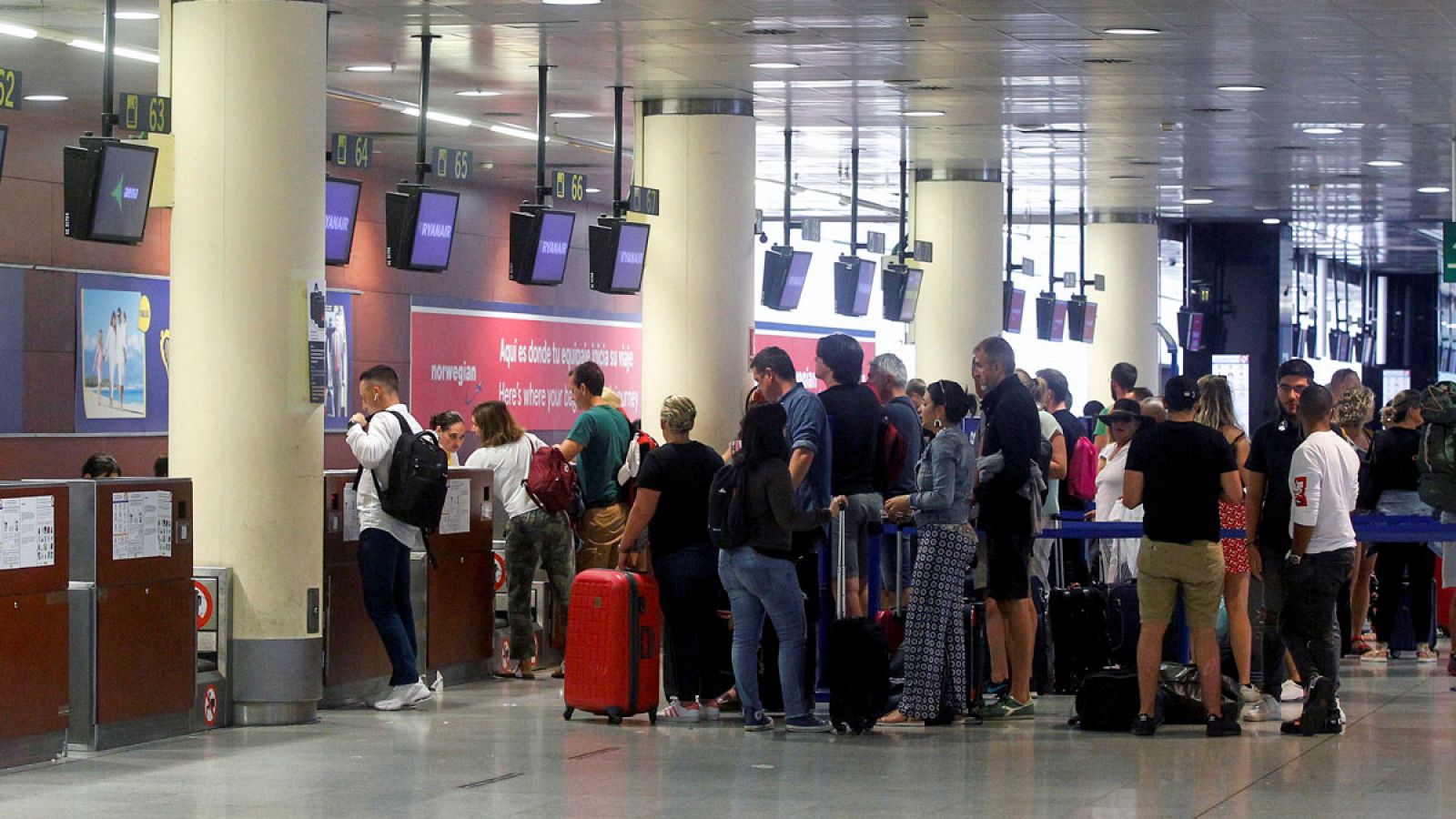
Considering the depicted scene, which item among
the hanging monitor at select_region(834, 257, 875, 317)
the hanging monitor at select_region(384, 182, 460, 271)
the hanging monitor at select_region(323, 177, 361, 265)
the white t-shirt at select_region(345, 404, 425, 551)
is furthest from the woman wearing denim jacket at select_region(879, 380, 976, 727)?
the hanging monitor at select_region(834, 257, 875, 317)

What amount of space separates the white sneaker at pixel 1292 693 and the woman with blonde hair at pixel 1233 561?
37 centimetres

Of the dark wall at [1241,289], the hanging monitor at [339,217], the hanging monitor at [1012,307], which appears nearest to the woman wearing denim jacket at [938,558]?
the hanging monitor at [339,217]

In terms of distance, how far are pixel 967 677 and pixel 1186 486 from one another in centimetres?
155

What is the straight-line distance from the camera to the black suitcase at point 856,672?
9.29m

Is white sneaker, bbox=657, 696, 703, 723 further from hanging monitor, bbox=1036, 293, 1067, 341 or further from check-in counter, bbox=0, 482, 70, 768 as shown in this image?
hanging monitor, bbox=1036, 293, 1067, 341

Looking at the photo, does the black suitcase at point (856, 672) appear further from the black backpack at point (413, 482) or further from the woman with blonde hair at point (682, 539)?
the black backpack at point (413, 482)

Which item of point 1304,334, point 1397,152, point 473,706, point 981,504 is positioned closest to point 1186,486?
point 981,504

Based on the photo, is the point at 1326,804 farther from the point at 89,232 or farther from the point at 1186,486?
the point at 89,232

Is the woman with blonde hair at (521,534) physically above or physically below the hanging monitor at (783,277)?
below

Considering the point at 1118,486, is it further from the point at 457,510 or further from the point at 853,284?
the point at 853,284

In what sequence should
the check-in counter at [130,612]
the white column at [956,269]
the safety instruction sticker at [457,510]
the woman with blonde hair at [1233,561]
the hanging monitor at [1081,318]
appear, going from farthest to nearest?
the hanging monitor at [1081,318]
the white column at [956,269]
the safety instruction sticker at [457,510]
the woman with blonde hair at [1233,561]
the check-in counter at [130,612]

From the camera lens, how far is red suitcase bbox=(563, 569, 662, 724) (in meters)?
9.58

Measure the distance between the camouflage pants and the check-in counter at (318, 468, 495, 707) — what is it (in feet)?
0.48

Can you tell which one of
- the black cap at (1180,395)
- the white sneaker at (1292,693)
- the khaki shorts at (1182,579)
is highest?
the black cap at (1180,395)
